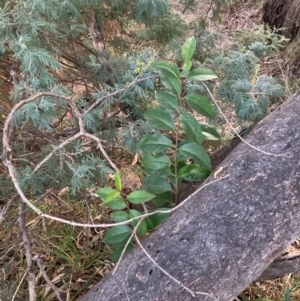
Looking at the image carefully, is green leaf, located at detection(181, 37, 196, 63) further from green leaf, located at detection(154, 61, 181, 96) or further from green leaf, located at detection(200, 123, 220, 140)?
green leaf, located at detection(200, 123, 220, 140)

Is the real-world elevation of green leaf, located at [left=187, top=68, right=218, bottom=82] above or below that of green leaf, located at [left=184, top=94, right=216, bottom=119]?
above

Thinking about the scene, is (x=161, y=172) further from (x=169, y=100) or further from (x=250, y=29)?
(x=250, y=29)

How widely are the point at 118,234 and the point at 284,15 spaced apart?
123 inches

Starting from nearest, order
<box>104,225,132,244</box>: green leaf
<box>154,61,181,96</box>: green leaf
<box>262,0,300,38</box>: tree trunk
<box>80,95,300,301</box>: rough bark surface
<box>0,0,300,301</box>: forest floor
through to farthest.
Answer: <box>80,95,300,301</box>: rough bark surface → <box>154,61,181,96</box>: green leaf → <box>104,225,132,244</box>: green leaf → <box>0,0,300,301</box>: forest floor → <box>262,0,300,38</box>: tree trunk

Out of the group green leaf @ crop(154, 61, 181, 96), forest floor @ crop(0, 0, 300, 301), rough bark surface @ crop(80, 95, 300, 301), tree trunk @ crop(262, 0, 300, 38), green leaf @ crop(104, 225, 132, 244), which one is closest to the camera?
rough bark surface @ crop(80, 95, 300, 301)

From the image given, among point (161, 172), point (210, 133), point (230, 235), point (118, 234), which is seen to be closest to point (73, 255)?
point (118, 234)

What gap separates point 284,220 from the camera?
3.33ft

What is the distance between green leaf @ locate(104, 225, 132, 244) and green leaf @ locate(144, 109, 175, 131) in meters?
0.32

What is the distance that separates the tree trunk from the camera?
3490mm

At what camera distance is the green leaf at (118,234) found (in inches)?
48.4

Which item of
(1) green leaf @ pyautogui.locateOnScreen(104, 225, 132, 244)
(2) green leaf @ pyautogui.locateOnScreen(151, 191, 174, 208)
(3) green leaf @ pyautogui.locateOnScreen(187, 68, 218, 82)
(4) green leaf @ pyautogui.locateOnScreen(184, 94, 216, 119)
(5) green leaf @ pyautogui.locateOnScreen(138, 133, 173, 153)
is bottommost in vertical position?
(1) green leaf @ pyautogui.locateOnScreen(104, 225, 132, 244)

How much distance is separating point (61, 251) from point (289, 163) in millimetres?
1205

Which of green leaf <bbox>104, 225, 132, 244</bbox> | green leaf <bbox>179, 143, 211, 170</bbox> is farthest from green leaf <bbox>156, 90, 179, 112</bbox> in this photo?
green leaf <bbox>104, 225, 132, 244</bbox>

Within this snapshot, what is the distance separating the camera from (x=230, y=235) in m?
1.01
